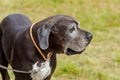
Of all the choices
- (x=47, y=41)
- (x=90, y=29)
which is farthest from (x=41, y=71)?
(x=90, y=29)

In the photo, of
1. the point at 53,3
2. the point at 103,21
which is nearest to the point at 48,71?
the point at 103,21

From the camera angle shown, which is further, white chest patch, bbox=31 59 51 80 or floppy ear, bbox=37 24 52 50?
white chest patch, bbox=31 59 51 80

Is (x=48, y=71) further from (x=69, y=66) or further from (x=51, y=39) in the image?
(x=69, y=66)

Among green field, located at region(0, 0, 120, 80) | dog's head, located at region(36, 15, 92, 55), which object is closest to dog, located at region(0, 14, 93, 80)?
dog's head, located at region(36, 15, 92, 55)

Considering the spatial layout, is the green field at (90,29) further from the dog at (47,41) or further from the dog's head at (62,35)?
the dog's head at (62,35)

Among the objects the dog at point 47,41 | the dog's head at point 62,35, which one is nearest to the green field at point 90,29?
the dog at point 47,41


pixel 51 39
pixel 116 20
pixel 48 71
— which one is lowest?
pixel 116 20

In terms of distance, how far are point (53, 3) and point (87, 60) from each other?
3429 mm

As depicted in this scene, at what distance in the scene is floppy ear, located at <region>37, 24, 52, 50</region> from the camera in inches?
198

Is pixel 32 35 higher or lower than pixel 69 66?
higher

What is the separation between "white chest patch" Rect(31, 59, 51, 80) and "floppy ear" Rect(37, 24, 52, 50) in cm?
27

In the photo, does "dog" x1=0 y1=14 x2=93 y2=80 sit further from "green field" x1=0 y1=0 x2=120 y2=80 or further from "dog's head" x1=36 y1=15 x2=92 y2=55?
A: "green field" x1=0 y1=0 x2=120 y2=80

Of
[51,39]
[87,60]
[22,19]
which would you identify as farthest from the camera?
[87,60]

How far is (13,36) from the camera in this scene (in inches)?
222
